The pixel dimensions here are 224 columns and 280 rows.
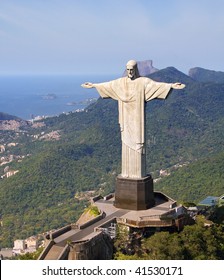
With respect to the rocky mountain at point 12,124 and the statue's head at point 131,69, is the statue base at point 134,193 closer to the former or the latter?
the statue's head at point 131,69

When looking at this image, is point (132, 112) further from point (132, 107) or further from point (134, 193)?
point (134, 193)

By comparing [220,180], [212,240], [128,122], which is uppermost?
[128,122]

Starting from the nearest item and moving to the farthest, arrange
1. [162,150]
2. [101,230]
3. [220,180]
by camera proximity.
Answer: [101,230]
[220,180]
[162,150]

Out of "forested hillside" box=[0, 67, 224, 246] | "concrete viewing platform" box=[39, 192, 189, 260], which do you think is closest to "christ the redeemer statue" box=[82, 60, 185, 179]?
"concrete viewing platform" box=[39, 192, 189, 260]

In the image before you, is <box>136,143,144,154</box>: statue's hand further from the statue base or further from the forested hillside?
the forested hillside

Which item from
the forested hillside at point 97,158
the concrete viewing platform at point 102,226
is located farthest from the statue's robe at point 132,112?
the forested hillside at point 97,158

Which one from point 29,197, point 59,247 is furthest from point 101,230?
point 29,197

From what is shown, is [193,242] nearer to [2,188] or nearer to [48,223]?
[48,223]
